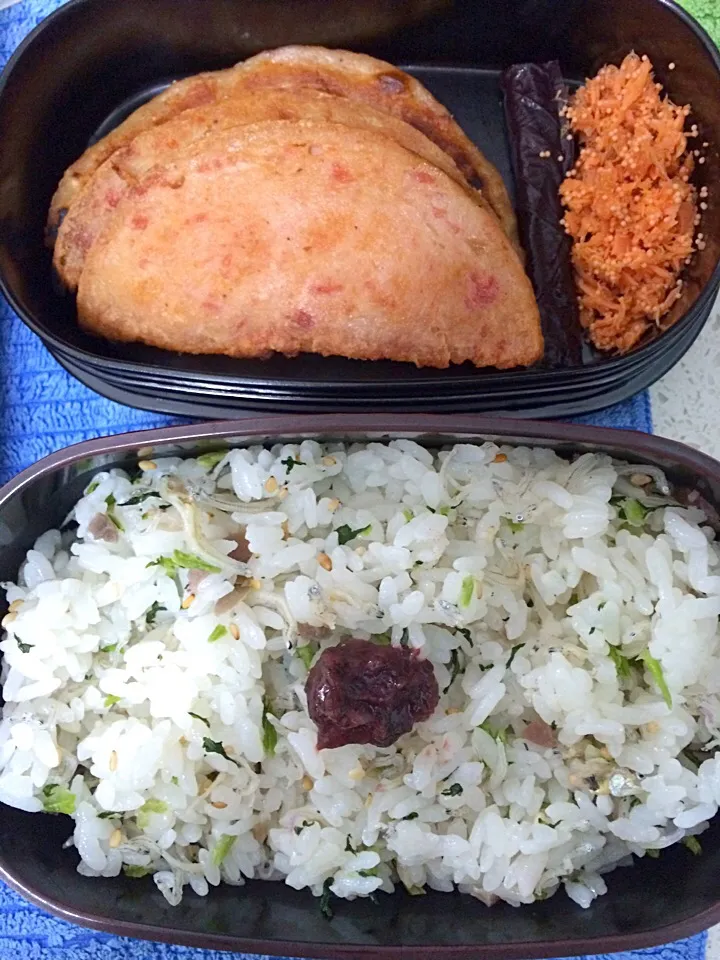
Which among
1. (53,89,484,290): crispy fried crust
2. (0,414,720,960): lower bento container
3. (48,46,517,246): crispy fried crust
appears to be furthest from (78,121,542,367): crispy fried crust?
(0,414,720,960): lower bento container

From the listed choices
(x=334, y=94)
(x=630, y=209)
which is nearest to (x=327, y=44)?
(x=334, y=94)

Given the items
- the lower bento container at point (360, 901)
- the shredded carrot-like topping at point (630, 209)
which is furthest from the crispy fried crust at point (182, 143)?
the lower bento container at point (360, 901)

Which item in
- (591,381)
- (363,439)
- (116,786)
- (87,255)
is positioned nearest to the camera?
(116,786)

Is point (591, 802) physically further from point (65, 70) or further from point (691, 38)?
point (65, 70)

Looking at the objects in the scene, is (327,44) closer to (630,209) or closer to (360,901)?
(630,209)

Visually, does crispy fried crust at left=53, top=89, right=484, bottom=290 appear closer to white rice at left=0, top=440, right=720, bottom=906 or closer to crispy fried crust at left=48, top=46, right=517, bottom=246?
crispy fried crust at left=48, top=46, right=517, bottom=246

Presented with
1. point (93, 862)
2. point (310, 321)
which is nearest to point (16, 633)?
point (93, 862)
